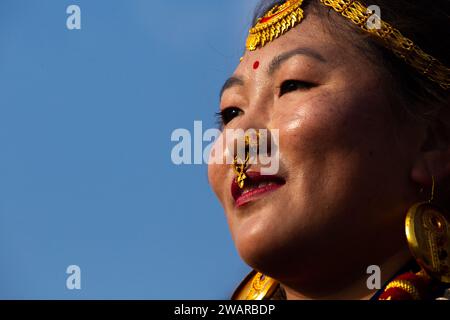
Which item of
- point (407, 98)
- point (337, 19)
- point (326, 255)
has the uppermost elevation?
point (337, 19)

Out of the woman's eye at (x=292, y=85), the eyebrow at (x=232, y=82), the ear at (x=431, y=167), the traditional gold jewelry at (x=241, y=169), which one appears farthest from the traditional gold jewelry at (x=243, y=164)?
the ear at (x=431, y=167)

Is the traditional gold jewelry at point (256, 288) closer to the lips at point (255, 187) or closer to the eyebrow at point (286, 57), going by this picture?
the lips at point (255, 187)

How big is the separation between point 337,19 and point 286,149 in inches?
26.4

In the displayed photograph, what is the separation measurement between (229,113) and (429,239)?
1.01 metres

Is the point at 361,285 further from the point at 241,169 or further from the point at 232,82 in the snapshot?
the point at 232,82

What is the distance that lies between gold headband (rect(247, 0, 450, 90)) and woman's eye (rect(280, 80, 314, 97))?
29 centimetres

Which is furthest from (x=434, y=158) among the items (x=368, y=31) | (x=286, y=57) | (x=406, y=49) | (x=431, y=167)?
(x=286, y=57)

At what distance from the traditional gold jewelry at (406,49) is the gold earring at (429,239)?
0.55 meters

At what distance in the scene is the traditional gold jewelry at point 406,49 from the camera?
360cm

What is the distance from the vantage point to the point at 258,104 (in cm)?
358

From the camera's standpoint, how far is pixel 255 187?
11.4 ft

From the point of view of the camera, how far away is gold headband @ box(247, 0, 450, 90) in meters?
3.60
